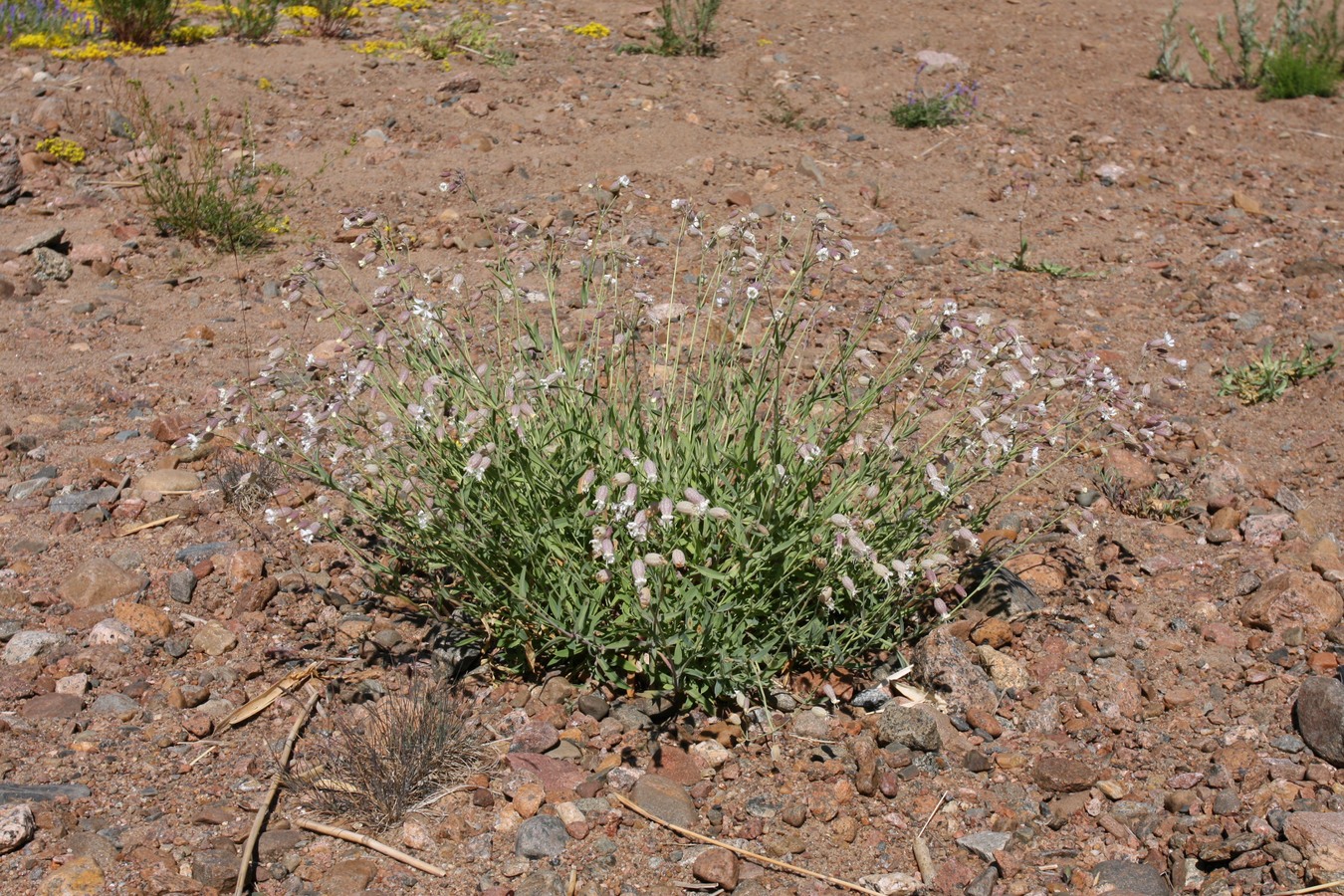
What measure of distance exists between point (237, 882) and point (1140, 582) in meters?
2.87

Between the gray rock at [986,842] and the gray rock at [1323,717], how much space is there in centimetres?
90

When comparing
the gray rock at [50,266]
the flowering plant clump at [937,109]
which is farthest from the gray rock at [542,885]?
the flowering plant clump at [937,109]

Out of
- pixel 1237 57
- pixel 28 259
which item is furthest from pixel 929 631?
pixel 1237 57

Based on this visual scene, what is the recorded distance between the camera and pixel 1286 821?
275 cm

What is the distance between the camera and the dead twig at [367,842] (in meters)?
2.72

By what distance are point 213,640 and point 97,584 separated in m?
0.46

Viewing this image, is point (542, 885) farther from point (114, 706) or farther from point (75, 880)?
point (114, 706)

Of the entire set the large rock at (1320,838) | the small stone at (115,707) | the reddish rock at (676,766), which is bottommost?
the reddish rock at (676,766)

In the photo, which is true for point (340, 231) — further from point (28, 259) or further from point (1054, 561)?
point (1054, 561)

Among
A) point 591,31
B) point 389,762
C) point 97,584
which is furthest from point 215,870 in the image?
point 591,31

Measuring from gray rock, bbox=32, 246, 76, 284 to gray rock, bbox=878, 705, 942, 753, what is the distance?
460 cm

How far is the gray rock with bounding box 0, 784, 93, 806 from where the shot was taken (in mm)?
2756

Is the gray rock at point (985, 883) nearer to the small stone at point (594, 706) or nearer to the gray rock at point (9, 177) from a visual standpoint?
the small stone at point (594, 706)

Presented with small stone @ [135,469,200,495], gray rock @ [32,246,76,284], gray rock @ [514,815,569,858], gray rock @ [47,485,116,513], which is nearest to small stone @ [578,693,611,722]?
gray rock @ [514,815,569,858]
